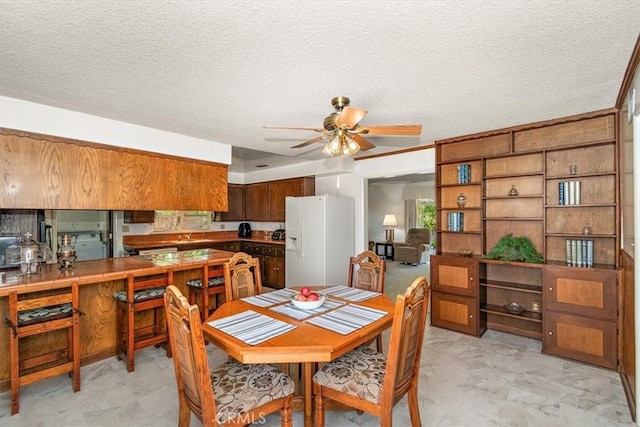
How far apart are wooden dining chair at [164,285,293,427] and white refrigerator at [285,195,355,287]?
295cm

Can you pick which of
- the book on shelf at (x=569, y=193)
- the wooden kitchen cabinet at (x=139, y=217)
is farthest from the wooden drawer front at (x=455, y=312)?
the wooden kitchen cabinet at (x=139, y=217)

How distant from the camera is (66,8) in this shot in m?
1.43

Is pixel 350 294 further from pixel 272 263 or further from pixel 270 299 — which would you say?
pixel 272 263

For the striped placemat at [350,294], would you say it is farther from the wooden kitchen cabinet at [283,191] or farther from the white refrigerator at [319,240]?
the wooden kitchen cabinet at [283,191]

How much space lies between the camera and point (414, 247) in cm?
809

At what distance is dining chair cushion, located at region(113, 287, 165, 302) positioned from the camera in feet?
9.41

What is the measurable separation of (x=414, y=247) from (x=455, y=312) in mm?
4485

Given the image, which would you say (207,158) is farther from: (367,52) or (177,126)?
(367,52)

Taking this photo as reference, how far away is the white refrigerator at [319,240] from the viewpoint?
15.6 feet

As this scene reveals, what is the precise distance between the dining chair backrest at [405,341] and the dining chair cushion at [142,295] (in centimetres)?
230

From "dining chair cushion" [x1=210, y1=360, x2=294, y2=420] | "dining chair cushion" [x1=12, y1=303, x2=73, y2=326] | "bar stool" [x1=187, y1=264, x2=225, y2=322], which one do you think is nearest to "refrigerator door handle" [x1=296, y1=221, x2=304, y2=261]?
"bar stool" [x1=187, y1=264, x2=225, y2=322]

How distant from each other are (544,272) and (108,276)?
4030 mm

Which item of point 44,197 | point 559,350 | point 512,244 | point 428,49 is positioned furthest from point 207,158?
point 559,350

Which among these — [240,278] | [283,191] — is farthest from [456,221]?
[283,191]
